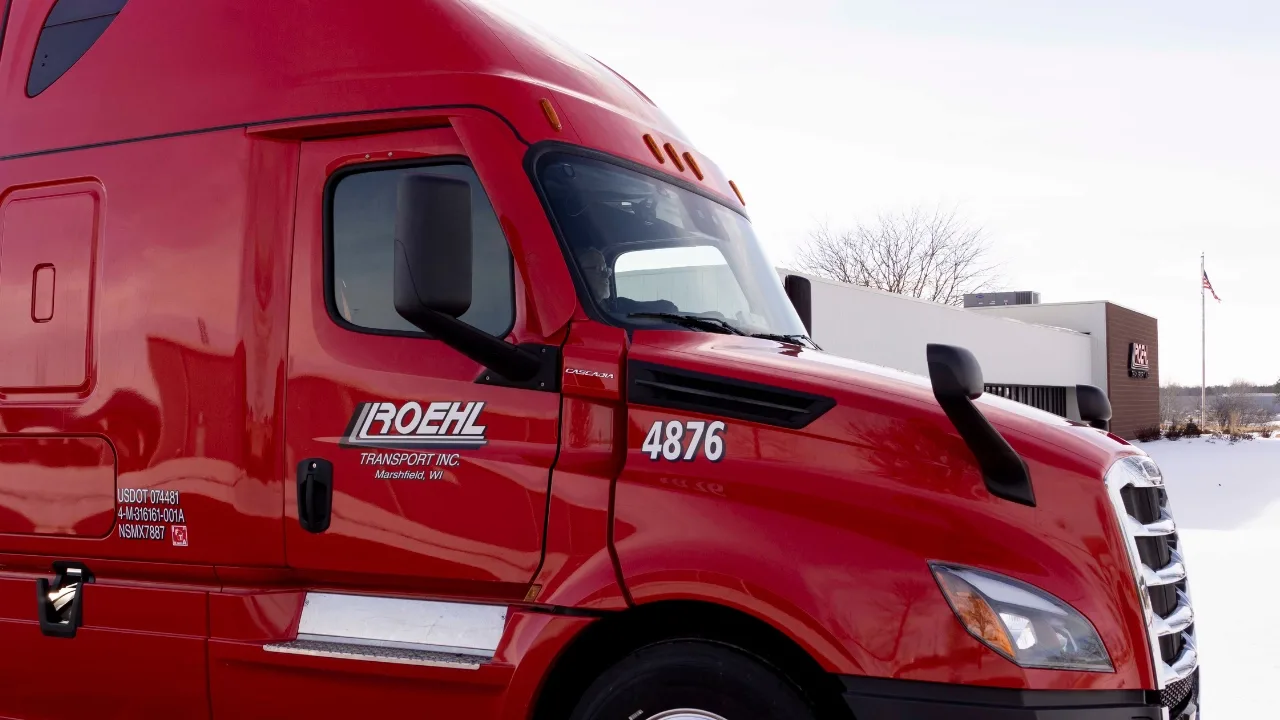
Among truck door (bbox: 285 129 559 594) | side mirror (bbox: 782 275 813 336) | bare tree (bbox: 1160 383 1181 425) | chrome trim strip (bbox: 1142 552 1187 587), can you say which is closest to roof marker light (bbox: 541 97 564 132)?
truck door (bbox: 285 129 559 594)

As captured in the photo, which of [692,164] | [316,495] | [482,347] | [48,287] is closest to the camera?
[482,347]

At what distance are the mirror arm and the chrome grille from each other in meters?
1.73

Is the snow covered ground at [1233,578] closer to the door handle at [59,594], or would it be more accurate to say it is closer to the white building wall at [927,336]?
the white building wall at [927,336]

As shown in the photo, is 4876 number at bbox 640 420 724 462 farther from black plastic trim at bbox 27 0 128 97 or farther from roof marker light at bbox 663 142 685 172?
black plastic trim at bbox 27 0 128 97

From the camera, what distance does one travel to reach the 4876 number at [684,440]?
337 cm

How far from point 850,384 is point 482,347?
112 cm

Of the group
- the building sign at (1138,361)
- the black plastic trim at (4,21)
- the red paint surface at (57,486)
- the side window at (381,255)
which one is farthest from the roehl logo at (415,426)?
the building sign at (1138,361)

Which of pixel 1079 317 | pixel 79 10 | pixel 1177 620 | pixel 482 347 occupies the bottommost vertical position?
pixel 1177 620

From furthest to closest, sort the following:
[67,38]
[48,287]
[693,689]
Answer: [67,38] → [48,287] → [693,689]

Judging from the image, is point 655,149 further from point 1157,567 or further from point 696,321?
point 1157,567

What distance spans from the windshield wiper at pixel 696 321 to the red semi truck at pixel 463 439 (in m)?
0.02

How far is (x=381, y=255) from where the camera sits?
3.88 m

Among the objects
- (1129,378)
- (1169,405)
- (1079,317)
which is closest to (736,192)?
(1079,317)

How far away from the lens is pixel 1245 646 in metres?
7.93
